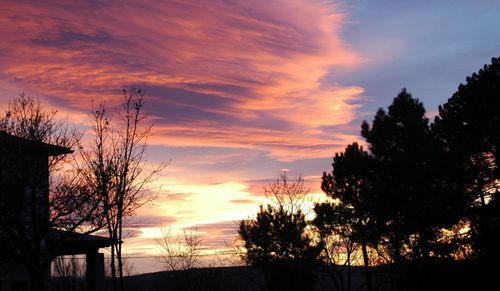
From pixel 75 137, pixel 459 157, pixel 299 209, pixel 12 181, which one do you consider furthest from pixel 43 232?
pixel 299 209

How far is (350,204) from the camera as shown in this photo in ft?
150

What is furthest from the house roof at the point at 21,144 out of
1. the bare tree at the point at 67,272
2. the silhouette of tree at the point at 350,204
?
the silhouette of tree at the point at 350,204

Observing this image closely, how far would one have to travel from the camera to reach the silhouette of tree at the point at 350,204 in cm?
4384

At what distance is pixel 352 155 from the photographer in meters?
46.0

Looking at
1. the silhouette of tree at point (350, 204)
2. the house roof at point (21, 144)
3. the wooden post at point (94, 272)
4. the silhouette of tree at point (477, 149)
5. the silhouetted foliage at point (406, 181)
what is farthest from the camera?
the silhouette of tree at point (350, 204)

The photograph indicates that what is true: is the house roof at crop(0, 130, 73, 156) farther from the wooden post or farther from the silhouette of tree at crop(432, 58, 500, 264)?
the silhouette of tree at crop(432, 58, 500, 264)

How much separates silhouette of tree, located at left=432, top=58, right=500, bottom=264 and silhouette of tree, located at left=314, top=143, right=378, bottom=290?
8695mm

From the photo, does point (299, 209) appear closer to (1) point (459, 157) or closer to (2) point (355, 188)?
(2) point (355, 188)

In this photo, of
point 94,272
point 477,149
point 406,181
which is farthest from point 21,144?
point 406,181

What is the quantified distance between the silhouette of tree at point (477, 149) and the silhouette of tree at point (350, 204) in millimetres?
8695

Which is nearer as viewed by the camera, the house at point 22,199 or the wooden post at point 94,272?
the house at point 22,199

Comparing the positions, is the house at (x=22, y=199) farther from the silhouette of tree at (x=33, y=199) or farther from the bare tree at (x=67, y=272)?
the bare tree at (x=67, y=272)

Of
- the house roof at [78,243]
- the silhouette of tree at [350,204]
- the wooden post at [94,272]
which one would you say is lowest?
the wooden post at [94,272]

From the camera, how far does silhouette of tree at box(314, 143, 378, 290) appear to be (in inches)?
1726
